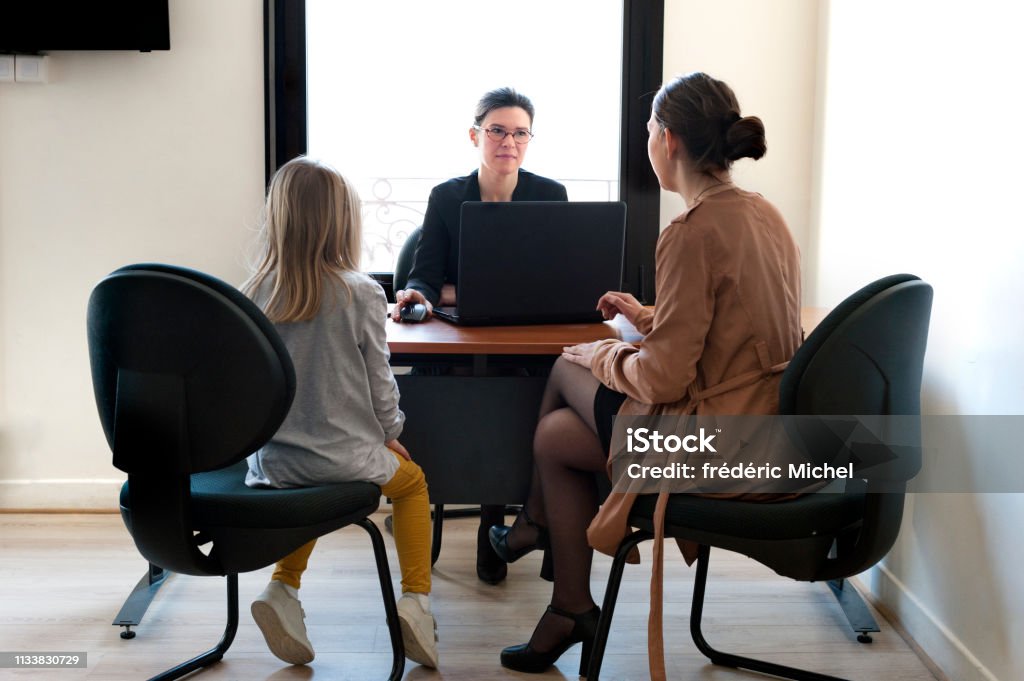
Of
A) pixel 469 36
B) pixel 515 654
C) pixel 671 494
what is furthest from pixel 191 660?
pixel 469 36

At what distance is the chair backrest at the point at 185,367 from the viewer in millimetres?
1570

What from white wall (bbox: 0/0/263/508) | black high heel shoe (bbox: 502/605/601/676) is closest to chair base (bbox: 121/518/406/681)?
black high heel shoe (bbox: 502/605/601/676)

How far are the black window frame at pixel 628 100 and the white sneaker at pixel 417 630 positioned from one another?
5.04ft

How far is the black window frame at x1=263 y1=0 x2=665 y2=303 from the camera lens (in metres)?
3.15

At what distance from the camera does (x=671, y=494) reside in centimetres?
176

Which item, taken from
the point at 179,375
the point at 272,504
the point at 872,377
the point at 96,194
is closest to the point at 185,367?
the point at 179,375

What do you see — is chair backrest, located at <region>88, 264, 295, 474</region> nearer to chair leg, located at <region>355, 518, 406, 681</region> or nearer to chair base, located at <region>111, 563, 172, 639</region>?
chair leg, located at <region>355, 518, 406, 681</region>

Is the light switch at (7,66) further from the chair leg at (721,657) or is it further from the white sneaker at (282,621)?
the chair leg at (721,657)

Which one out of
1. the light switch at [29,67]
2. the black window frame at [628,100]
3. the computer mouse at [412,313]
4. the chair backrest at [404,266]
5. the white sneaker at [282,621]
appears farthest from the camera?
the black window frame at [628,100]

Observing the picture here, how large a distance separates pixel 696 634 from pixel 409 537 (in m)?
0.69

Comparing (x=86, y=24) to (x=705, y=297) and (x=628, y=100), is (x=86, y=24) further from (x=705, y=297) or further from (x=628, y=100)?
(x=705, y=297)

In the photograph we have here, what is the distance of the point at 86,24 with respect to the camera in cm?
297

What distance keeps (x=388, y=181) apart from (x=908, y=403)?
2.02 meters

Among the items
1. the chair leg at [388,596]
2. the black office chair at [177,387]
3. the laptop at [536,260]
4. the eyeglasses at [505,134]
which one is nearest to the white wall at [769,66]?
the eyeglasses at [505,134]
